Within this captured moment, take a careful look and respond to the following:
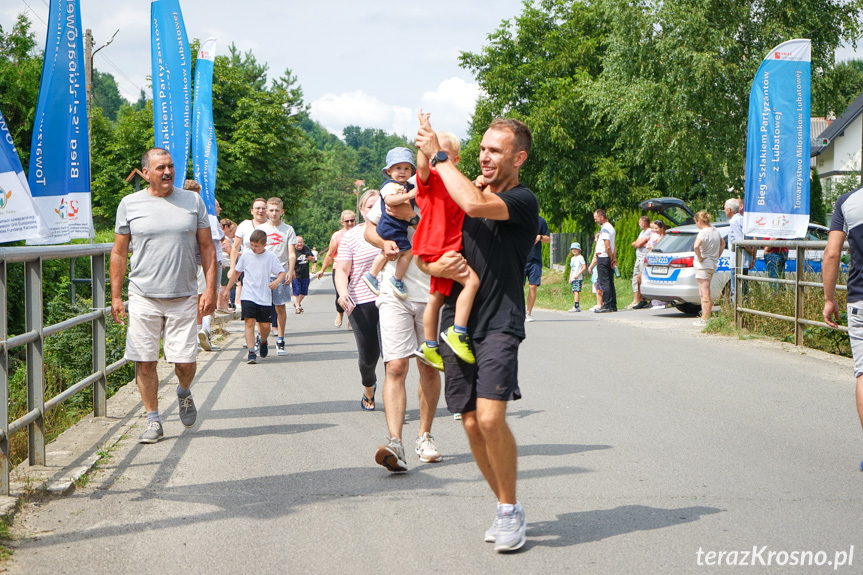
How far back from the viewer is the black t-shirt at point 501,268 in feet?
14.4

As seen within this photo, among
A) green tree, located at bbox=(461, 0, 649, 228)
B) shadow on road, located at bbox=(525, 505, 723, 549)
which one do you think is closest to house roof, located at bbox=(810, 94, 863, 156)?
green tree, located at bbox=(461, 0, 649, 228)

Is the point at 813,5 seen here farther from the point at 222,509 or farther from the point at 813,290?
the point at 222,509

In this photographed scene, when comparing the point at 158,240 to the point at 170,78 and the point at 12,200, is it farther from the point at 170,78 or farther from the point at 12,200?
the point at 170,78

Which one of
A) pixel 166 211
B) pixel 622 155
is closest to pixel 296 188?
pixel 622 155

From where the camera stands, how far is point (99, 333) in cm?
759

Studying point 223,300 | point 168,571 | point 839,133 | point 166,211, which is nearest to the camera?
point 168,571

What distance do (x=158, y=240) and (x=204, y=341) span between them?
6151 mm

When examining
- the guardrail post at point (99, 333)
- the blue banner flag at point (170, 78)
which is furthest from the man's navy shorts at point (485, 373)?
the blue banner flag at point (170, 78)

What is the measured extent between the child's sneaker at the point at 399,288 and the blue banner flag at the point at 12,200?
2.34 metres

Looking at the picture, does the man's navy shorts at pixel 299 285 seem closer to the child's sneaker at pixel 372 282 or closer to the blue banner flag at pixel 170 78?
the blue banner flag at pixel 170 78

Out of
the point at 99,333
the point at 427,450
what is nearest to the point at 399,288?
the point at 427,450

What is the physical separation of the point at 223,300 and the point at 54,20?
5.14 meters

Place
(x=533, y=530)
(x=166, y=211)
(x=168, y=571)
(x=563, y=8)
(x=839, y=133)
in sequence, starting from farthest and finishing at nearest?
1. (x=839, y=133)
2. (x=563, y=8)
3. (x=166, y=211)
4. (x=533, y=530)
5. (x=168, y=571)

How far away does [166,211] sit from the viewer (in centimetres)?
674
